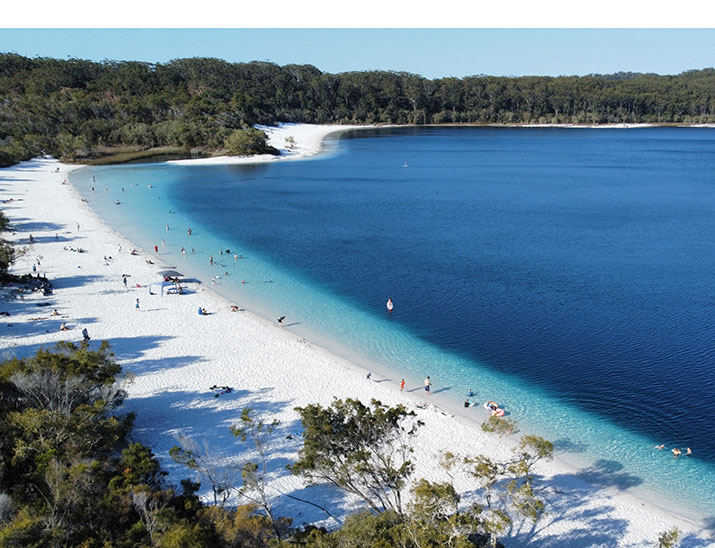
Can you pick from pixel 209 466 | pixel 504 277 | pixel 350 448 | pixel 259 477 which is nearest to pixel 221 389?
pixel 209 466

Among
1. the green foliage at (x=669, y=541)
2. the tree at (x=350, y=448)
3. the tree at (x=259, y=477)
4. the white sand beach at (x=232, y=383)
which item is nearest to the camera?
the green foliage at (x=669, y=541)

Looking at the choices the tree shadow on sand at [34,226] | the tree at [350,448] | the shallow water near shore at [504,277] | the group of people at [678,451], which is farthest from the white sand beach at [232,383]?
the tree shadow on sand at [34,226]

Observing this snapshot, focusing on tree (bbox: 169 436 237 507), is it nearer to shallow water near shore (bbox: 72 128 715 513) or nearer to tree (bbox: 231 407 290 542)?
tree (bbox: 231 407 290 542)

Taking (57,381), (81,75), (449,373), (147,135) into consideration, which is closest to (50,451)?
(57,381)

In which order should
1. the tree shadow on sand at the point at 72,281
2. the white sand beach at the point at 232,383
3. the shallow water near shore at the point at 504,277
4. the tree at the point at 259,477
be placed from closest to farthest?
the tree at the point at 259,477 < the white sand beach at the point at 232,383 < the shallow water near shore at the point at 504,277 < the tree shadow on sand at the point at 72,281

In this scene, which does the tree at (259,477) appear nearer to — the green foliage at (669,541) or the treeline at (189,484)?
the treeline at (189,484)

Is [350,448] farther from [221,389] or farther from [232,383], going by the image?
[232,383]
